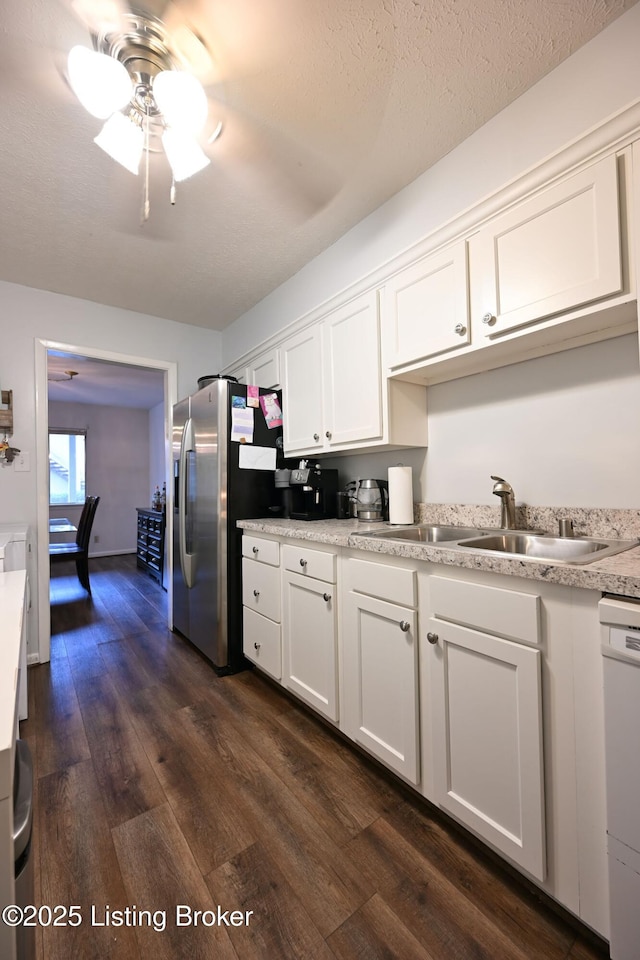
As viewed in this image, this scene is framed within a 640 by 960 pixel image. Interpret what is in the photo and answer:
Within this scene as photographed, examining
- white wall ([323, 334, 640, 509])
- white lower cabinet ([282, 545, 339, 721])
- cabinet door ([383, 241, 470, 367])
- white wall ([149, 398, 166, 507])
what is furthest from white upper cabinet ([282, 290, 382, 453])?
white wall ([149, 398, 166, 507])

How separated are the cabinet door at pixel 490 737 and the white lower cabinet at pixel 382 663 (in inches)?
3.5

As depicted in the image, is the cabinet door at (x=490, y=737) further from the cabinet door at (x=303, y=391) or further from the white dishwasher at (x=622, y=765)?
the cabinet door at (x=303, y=391)

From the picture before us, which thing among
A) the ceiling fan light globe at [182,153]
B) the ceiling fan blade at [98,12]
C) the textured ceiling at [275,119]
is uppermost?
the textured ceiling at [275,119]

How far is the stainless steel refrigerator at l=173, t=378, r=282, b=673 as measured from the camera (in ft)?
7.96

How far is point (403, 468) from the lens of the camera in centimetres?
196

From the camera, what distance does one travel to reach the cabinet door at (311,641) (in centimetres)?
172

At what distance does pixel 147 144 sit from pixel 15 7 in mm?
450

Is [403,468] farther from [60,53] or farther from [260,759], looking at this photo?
[60,53]

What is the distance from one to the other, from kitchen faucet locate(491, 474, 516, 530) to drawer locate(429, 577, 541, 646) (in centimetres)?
52

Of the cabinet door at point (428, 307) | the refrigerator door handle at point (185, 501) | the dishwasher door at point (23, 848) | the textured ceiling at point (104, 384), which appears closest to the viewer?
the dishwasher door at point (23, 848)

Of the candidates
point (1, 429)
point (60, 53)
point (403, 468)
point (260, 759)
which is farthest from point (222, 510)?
point (60, 53)

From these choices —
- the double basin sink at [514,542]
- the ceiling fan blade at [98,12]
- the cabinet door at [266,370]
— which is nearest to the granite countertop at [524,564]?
the double basin sink at [514,542]

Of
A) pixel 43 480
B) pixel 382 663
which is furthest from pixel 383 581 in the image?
pixel 43 480

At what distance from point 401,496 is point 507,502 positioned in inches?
19.3
